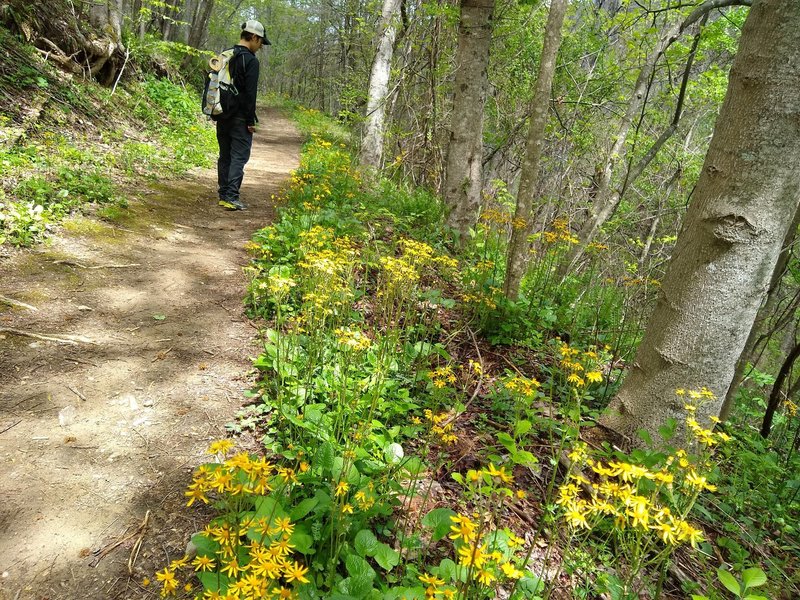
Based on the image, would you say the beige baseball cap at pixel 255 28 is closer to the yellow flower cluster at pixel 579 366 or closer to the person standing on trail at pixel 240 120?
the person standing on trail at pixel 240 120

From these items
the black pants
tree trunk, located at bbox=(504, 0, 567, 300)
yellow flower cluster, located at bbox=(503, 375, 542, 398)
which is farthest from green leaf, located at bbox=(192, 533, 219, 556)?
the black pants

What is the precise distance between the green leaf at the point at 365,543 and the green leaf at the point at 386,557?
2 centimetres

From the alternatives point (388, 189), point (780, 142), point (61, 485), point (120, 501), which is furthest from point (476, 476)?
point (388, 189)

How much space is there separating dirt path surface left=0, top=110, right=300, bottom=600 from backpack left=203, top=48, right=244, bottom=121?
1784 mm

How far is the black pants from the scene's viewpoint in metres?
5.81

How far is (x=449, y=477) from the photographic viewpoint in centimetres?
247

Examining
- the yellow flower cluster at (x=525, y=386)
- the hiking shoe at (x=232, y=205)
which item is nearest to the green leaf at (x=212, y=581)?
the yellow flower cluster at (x=525, y=386)

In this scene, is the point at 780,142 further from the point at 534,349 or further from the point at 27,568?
the point at 27,568

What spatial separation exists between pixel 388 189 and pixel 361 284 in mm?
3603

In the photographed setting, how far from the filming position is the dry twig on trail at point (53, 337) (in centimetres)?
278

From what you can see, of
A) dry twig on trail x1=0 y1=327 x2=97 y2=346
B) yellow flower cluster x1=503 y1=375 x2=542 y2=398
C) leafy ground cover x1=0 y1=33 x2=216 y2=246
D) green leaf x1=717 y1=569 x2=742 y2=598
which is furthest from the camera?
leafy ground cover x1=0 y1=33 x2=216 y2=246

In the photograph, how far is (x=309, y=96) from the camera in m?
34.4

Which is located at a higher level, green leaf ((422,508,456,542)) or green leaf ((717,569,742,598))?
green leaf ((717,569,742,598))

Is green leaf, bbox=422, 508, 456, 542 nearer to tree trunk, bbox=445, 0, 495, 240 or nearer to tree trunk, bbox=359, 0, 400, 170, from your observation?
tree trunk, bbox=445, 0, 495, 240
